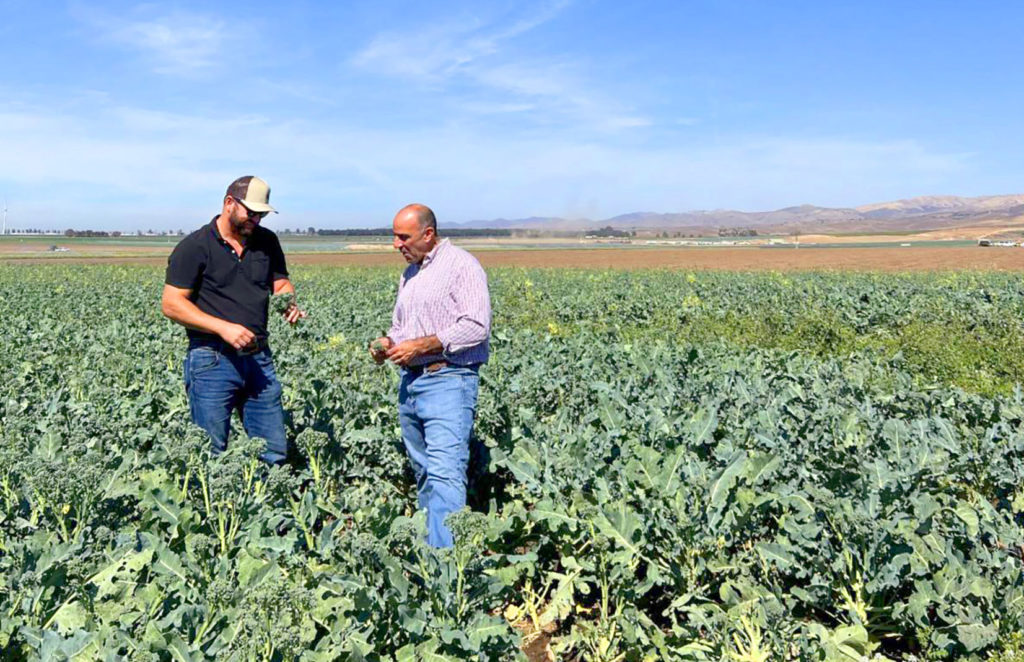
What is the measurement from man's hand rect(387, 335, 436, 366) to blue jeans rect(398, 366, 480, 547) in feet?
0.60

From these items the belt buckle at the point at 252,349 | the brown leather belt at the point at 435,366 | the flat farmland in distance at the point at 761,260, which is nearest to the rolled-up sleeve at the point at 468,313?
the brown leather belt at the point at 435,366

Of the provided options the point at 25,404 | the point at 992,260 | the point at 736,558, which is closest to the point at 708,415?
the point at 736,558

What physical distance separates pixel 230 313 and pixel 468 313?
172cm

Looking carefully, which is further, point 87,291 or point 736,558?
point 87,291

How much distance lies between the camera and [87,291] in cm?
2000

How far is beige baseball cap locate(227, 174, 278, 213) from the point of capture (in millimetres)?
4535

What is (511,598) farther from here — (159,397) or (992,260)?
(992,260)

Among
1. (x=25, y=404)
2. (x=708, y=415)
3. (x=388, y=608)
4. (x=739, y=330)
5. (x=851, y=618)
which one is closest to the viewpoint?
(x=388, y=608)

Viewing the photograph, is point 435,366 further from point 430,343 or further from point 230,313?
point 230,313

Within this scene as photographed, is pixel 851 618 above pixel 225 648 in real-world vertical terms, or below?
below

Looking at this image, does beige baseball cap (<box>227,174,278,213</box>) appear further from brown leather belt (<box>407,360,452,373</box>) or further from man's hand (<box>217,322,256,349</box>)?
brown leather belt (<box>407,360,452,373</box>)

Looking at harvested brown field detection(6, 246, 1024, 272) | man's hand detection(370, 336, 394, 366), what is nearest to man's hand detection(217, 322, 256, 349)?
man's hand detection(370, 336, 394, 366)

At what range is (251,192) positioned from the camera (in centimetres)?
456

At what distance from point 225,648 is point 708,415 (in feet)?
11.1
